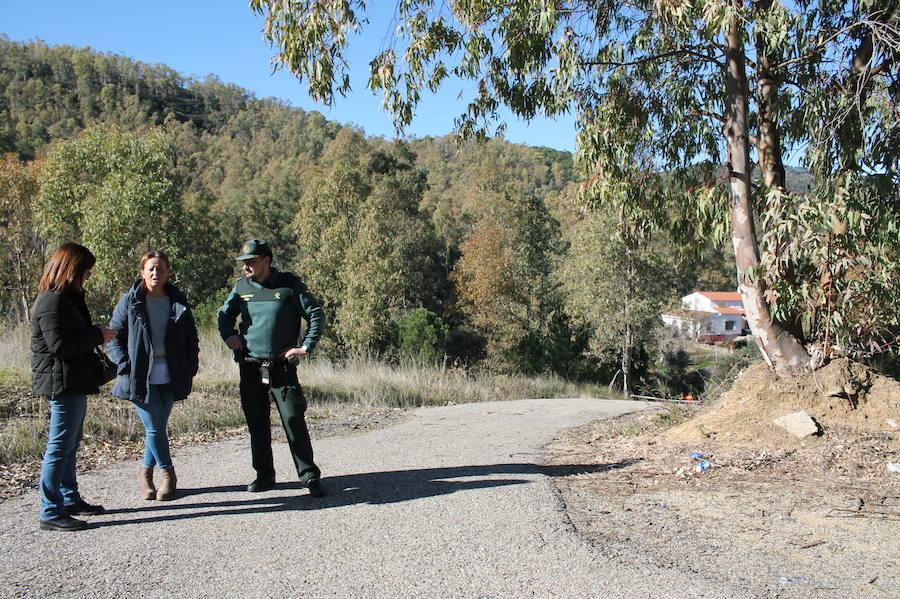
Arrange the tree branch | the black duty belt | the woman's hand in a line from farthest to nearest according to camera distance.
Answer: the tree branch
the black duty belt
the woman's hand

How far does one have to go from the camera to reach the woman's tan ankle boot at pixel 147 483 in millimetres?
4918

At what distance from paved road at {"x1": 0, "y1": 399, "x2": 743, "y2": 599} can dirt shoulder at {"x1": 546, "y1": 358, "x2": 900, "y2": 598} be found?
31 cm

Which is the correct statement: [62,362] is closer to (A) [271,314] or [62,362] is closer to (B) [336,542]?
(A) [271,314]

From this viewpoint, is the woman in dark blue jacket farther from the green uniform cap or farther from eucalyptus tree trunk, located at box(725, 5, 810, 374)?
eucalyptus tree trunk, located at box(725, 5, 810, 374)

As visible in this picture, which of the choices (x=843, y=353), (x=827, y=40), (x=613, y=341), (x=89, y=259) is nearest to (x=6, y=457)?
(x=89, y=259)

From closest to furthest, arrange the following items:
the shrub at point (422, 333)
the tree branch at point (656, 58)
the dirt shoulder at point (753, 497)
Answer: the dirt shoulder at point (753, 497) < the tree branch at point (656, 58) < the shrub at point (422, 333)

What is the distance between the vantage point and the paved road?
3492mm

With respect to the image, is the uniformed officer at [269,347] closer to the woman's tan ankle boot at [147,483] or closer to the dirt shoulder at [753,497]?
the woman's tan ankle boot at [147,483]

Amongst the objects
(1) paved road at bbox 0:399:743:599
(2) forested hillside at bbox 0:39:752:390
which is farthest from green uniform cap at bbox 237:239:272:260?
(2) forested hillside at bbox 0:39:752:390

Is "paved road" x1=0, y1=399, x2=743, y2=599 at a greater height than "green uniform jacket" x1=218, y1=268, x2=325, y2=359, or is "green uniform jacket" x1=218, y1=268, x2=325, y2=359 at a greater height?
"green uniform jacket" x1=218, y1=268, x2=325, y2=359

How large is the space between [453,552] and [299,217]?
41.5 meters

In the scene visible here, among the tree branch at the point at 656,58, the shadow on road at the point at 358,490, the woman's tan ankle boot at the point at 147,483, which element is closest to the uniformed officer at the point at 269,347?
the shadow on road at the point at 358,490

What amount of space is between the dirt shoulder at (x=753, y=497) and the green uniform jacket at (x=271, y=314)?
7.63 feet

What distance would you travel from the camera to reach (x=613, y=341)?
119 ft
